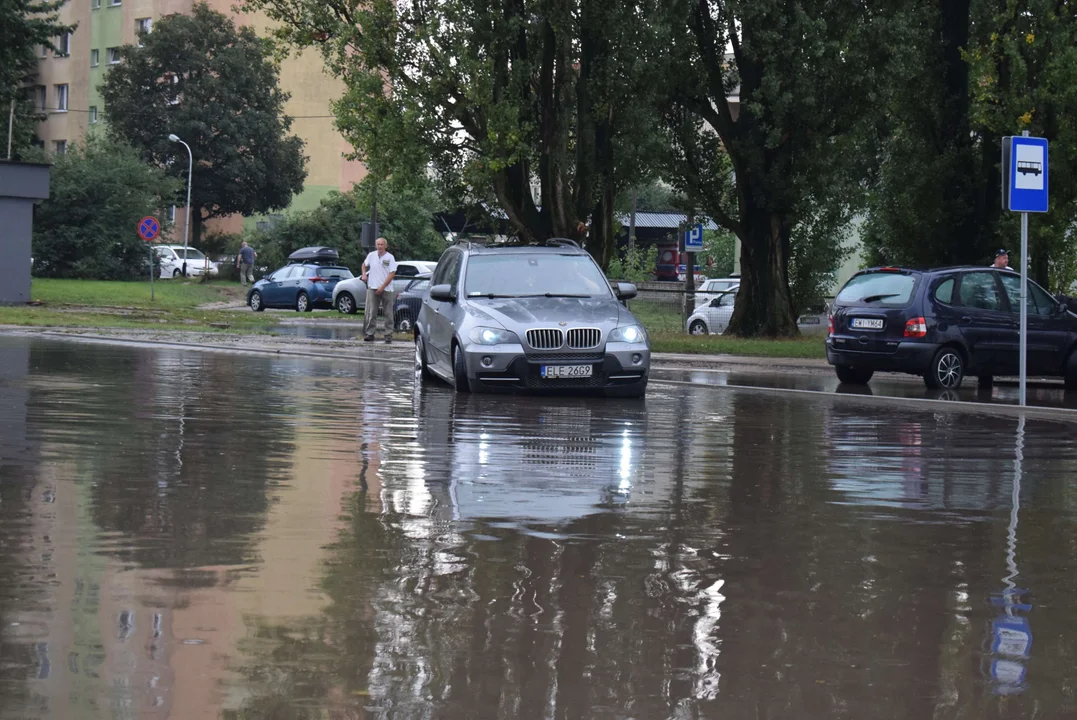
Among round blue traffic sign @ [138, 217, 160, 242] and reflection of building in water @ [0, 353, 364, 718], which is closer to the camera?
reflection of building in water @ [0, 353, 364, 718]

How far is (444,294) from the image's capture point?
18.0 metres

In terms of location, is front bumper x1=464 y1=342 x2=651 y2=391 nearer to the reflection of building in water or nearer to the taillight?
the reflection of building in water

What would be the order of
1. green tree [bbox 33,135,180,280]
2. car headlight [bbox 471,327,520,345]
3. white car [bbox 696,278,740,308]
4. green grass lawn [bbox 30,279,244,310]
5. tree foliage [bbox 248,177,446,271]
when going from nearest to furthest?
1. car headlight [bbox 471,327,520,345]
2. green grass lawn [bbox 30,279,244,310]
3. white car [bbox 696,278,740,308]
4. green tree [bbox 33,135,180,280]
5. tree foliage [bbox 248,177,446,271]

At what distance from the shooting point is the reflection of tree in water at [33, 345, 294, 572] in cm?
773

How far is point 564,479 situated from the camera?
10188 mm

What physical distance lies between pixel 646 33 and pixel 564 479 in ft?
73.1

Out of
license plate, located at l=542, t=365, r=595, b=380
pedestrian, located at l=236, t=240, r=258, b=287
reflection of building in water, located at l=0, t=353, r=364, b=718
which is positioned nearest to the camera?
reflection of building in water, located at l=0, t=353, r=364, b=718

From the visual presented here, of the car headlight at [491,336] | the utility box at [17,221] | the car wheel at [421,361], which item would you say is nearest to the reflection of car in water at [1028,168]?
the car headlight at [491,336]

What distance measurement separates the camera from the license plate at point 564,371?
16.7 m

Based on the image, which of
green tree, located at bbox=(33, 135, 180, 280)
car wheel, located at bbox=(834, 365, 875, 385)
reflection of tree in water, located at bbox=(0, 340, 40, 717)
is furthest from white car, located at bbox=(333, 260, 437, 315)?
reflection of tree in water, located at bbox=(0, 340, 40, 717)

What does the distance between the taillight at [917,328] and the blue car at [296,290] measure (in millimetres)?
29602

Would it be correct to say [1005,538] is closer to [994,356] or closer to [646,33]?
[994,356]

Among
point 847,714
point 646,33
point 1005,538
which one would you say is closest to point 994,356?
point 646,33

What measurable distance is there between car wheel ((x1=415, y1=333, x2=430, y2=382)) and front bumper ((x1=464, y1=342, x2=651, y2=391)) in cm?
278
